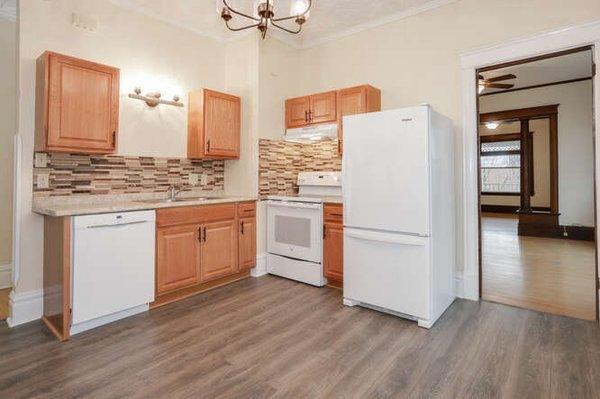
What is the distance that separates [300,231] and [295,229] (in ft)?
0.24

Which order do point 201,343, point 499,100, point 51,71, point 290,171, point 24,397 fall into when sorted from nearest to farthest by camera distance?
point 24,397 → point 201,343 → point 51,71 → point 290,171 → point 499,100

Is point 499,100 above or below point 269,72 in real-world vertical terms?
above

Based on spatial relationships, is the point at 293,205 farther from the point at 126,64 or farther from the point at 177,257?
the point at 126,64

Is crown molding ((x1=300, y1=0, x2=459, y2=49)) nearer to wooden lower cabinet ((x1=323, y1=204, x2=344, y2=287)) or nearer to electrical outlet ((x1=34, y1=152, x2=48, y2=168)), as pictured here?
wooden lower cabinet ((x1=323, y1=204, x2=344, y2=287))

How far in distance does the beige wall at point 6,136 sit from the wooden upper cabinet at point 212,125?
1767 mm

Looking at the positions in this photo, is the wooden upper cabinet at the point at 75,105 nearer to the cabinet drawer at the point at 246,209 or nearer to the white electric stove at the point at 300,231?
the cabinet drawer at the point at 246,209

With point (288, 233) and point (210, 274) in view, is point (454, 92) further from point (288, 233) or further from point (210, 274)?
point (210, 274)

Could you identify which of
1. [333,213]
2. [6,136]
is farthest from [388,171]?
[6,136]

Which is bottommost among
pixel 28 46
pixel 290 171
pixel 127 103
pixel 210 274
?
pixel 210 274

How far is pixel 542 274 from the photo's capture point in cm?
398

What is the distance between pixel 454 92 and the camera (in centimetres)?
330

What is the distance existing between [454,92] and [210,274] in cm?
299

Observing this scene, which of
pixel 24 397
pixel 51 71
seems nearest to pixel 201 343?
pixel 24 397

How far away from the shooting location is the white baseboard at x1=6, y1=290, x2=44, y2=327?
2.62 m
